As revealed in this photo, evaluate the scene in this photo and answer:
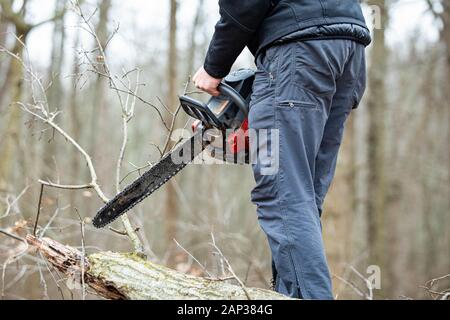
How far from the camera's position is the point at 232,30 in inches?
101

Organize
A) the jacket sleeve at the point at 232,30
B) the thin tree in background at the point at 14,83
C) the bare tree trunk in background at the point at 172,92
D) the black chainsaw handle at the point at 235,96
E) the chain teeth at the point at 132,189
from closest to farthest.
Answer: the jacket sleeve at the point at 232,30, the black chainsaw handle at the point at 235,96, the chain teeth at the point at 132,189, the thin tree in background at the point at 14,83, the bare tree trunk in background at the point at 172,92

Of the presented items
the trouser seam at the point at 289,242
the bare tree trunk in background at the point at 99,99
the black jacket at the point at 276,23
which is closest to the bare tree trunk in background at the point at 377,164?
the bare tree trunk in background at the point at 99,99

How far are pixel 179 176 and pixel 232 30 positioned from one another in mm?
10728

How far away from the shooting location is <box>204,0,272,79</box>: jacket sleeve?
249cm

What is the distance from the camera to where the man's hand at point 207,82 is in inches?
108

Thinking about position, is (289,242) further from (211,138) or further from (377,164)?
(377,164)

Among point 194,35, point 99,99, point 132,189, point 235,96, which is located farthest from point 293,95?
point 99,99

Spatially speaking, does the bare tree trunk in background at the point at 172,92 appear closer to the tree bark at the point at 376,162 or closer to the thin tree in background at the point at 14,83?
the thin tree in background at the point at 14,83

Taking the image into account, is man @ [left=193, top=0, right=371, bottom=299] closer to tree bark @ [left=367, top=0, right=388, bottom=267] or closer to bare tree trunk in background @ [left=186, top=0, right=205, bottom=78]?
tree bark @ [left=367, top=0, right=388, bottom=267]

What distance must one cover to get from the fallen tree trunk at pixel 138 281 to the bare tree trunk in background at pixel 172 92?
20.9 feet

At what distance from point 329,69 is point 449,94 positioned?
25.3 feet

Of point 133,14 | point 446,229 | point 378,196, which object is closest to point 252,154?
point 378,196

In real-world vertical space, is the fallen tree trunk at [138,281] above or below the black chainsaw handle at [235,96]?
below

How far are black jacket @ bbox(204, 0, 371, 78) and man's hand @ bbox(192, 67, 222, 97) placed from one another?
9 cm
